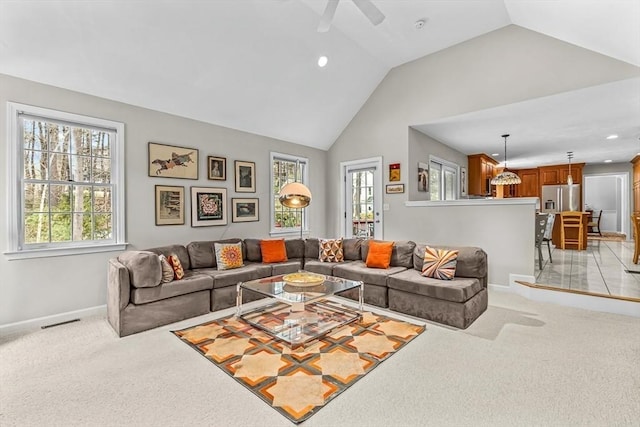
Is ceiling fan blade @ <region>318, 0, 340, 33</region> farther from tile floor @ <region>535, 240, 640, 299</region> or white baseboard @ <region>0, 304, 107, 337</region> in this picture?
tile floor @ <region>535, 240, 640, 299</region>

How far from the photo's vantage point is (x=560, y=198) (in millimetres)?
9648

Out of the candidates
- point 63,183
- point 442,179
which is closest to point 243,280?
point 63,183

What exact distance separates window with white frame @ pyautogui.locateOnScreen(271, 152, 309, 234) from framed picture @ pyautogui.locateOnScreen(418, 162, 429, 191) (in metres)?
2.28

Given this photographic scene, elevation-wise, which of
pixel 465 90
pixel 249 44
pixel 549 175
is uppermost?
pixel 249 44

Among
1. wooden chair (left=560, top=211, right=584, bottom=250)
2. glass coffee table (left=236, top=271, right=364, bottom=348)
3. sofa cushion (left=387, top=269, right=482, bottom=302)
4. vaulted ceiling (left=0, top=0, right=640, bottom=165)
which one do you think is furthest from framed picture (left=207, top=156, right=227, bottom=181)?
wooden chair (left=560, top=211, right=584, bottom=250)

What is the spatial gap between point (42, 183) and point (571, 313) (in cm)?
634

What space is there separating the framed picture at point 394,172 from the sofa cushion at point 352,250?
154 cm

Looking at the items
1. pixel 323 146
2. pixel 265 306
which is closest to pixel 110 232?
pixel 265 306

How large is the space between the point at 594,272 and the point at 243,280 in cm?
554

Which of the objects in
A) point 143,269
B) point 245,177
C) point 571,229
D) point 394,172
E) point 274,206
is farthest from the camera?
point 571,229

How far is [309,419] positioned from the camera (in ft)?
6.17

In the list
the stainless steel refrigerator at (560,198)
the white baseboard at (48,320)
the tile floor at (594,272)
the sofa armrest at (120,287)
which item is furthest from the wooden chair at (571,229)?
the white baseboard at (48,320)

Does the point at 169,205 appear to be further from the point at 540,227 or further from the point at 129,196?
the point at 540,227

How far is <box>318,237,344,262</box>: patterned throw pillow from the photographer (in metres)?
4.93
